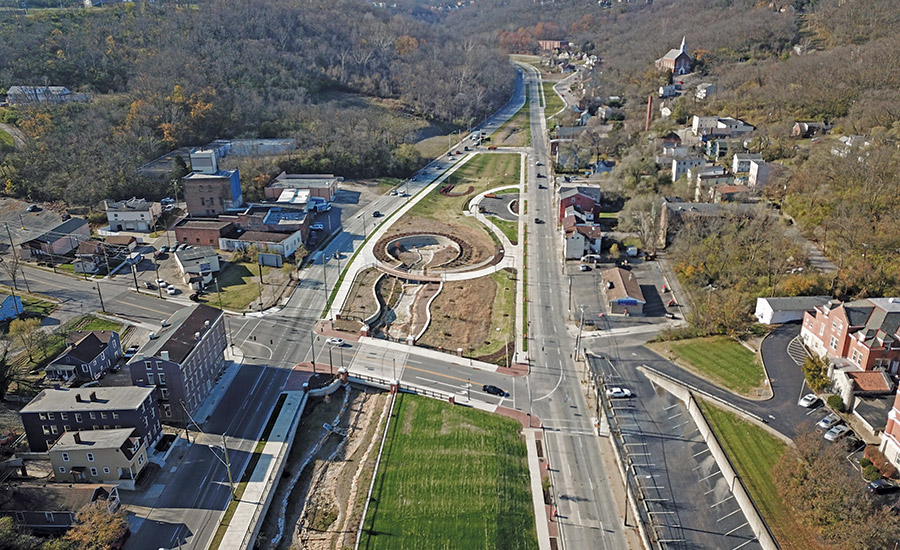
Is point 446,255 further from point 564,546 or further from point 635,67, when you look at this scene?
point 635,67

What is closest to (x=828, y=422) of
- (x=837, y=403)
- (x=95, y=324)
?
(x=837, y=403)

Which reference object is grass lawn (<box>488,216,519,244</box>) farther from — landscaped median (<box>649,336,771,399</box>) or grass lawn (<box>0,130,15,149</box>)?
grass lawn (<box>0,130,15,149</box>)

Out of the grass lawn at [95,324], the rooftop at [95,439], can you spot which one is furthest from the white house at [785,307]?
the grass lawn at [95,324]

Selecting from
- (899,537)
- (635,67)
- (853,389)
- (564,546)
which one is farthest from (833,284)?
(635,67)

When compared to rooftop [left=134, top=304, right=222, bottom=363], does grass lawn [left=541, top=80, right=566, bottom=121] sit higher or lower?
higher

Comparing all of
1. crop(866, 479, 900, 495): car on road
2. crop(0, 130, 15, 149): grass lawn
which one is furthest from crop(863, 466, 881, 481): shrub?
crop(0, 130, 15, 149): grass lawn

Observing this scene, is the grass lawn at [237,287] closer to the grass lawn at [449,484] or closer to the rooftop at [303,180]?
the grass lawn at [449,484]
